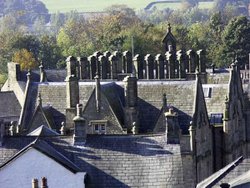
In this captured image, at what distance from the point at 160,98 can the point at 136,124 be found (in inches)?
109

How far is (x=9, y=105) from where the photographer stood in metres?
83.5

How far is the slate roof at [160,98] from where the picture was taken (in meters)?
56.2

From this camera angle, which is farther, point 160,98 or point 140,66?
point 140,66

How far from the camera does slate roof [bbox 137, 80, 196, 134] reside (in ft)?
184

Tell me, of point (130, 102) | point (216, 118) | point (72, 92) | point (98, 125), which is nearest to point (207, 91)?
point (216, 118)

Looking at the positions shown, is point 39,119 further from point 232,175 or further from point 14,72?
point 14,72

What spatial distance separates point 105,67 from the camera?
70.0 m

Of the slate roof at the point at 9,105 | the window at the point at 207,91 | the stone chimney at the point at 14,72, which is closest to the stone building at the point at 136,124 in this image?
the window at the point at 207,91

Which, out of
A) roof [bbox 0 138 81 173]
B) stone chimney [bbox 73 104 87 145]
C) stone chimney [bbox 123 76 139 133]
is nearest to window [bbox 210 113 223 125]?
stone chimney [bbox 123 76 139 133]

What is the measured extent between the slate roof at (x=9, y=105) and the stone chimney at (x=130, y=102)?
82.3 feet

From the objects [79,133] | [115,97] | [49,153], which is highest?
[115,97]

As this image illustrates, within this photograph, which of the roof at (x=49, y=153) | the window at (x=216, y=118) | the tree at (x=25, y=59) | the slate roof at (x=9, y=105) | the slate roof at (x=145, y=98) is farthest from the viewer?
the tree at (x=25, y=59)

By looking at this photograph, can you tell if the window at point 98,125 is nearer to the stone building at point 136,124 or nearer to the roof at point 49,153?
the stone building at point 136,124

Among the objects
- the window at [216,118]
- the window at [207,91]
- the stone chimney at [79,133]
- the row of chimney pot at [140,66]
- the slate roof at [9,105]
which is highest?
the row of chimney pot at [140,66]
